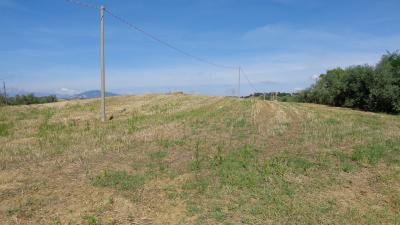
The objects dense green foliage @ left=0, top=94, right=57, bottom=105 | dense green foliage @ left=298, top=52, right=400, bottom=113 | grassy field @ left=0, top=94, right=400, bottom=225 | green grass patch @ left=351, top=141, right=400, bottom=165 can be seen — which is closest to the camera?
grassy field @ left=0, top=94, right=400, bottom=225

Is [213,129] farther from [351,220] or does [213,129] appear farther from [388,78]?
[388,78]

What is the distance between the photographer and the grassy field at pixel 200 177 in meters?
6.70

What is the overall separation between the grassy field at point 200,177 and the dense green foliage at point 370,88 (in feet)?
60.4

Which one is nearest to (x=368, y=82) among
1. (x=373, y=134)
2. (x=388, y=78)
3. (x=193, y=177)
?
(x=388, y=78)

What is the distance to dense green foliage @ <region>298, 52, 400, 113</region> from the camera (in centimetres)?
3155

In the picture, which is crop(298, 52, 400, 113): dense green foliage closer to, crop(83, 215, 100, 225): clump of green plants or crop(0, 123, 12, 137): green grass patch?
crop(0, 123, 12, 137): green grass patch

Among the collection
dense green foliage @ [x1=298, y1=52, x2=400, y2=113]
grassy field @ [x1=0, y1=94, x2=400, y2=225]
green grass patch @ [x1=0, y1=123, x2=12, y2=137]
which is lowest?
grassy field @ [x1=0, y1=94, x2=400, y2=225]

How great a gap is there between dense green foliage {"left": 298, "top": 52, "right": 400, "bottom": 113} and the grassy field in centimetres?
1841

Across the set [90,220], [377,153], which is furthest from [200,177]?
[377,153]

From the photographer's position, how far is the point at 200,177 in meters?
8.83

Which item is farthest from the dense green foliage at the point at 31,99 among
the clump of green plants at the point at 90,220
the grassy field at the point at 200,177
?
the clump of green plants at the point at 90,220

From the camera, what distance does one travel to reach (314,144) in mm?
12375

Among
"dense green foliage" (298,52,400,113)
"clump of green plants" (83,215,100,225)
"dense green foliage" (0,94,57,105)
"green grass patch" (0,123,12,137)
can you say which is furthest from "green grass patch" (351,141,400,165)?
"dense green foliage" (0,94,57,105)

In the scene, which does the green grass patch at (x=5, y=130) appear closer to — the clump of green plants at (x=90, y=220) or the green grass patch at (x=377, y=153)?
the clump of green plants at (x=90, y=220)
